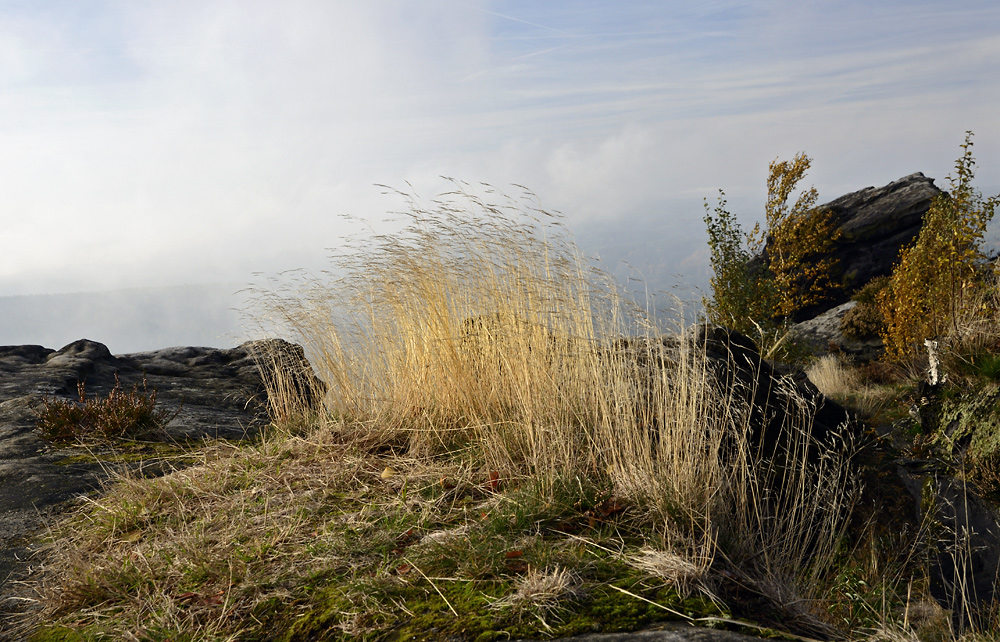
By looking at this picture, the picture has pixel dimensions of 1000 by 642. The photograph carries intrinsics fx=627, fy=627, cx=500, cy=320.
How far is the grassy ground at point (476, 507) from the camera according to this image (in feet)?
7.63

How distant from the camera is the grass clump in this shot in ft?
7.64

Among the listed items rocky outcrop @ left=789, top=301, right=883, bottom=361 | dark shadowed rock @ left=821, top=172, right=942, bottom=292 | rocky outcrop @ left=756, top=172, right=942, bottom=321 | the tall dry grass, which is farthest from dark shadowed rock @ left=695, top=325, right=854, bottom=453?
dark shadowed rock @ left=821, top=172, right=942, bottom=292

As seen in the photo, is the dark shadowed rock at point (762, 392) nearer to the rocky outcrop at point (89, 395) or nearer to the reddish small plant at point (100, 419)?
the rocky outcrop at point (89, 395)

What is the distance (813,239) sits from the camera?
1371 cm

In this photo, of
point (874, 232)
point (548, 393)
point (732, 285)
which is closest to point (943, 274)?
point (732, 285)

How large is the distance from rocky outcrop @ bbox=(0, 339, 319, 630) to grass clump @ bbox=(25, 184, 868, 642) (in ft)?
1.73

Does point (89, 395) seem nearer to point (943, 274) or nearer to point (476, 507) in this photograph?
point (476, 507)

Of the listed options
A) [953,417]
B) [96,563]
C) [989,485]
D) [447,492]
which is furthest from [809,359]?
[96,563]

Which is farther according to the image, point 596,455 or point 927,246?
point 927,246

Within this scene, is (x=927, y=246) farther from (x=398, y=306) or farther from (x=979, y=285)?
(x=398, y=306)

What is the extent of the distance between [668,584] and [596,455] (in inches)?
42.5

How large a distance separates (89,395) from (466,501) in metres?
5.66

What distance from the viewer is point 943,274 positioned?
9805mm

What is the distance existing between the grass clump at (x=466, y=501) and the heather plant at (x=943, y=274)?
6045mm
